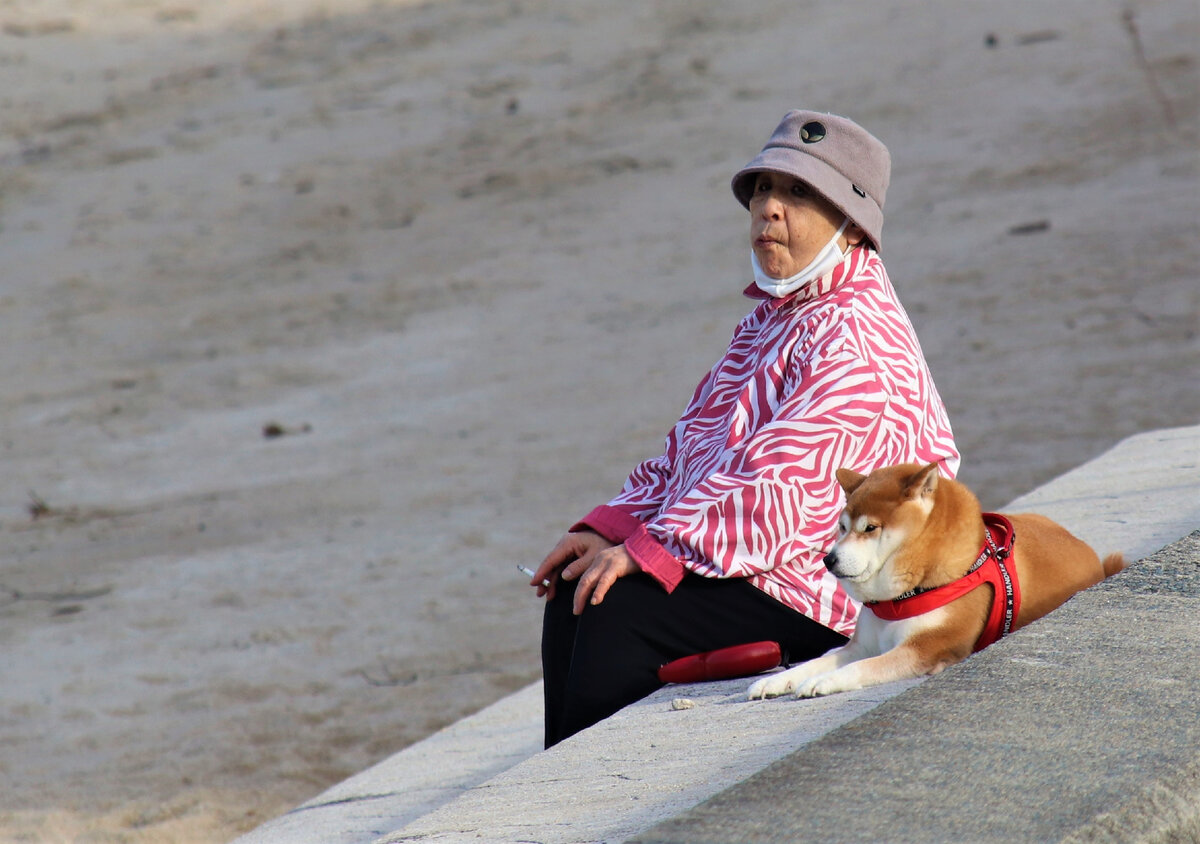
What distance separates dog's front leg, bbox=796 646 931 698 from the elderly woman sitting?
1.33 feet

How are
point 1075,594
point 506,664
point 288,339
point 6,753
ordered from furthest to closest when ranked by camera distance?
point 288,339
point 506,664
point 6,753
point 1075,594

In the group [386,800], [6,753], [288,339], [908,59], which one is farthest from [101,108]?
[386,800]

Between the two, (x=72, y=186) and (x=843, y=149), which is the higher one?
(x=843, y=149)

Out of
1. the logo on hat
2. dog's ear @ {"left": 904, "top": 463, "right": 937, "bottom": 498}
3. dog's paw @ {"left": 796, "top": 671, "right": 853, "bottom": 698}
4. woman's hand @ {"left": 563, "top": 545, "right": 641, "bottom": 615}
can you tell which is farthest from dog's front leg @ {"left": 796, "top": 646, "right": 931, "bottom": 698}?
the logo on hat

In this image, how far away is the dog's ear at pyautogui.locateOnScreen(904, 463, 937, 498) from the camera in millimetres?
2666

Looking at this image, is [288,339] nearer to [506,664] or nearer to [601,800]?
[506,664]

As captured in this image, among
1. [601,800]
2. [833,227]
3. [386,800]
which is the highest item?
[833,227]

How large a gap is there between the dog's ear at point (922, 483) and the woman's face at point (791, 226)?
0.74m

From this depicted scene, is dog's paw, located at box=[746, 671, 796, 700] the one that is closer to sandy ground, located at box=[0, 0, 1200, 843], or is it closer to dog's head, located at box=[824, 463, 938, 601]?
dog's head, located at box=[824, 463, 938, 601]

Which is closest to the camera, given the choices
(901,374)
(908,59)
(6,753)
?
(901,374)

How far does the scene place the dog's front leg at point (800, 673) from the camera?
2863mm

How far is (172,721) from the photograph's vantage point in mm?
5395

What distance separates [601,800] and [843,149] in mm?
1561

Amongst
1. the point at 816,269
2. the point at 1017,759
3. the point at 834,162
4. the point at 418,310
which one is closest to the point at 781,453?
the point at 816,269
